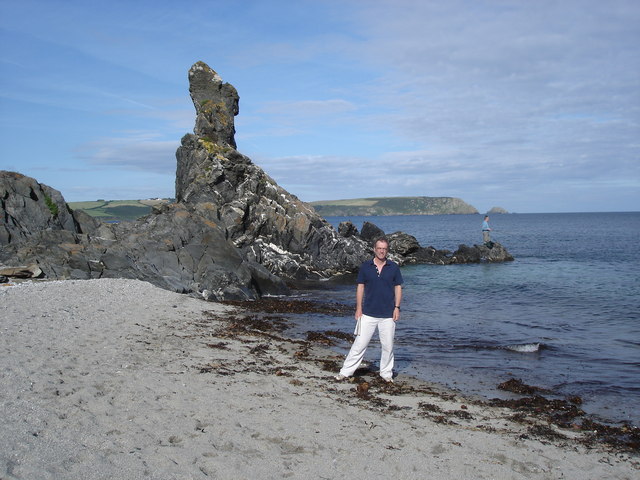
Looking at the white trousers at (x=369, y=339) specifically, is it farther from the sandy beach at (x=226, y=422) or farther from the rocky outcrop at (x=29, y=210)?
the rocky outcrop at (x=29, y=210)

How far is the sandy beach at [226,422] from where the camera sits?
18.6 feet

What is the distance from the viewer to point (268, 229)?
116ft

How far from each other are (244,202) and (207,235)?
349 inches

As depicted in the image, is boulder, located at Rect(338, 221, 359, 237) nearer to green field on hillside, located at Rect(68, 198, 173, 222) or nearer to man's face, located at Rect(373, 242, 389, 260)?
man's face, located at Rect(373, 242, 389, 260)

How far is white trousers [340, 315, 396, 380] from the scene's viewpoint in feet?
32.5

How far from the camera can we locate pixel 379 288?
9742 mm

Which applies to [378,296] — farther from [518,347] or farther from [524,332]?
[524,332]

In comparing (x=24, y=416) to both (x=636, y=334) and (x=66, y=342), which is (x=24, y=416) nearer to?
(x=66, y=342)

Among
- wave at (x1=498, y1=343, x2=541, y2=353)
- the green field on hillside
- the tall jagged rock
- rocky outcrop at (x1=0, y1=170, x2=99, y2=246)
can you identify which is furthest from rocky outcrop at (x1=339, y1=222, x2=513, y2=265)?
the green field on hillside

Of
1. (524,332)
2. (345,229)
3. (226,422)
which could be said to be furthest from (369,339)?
(345,229)

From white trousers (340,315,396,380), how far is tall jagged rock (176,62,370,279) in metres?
22.8

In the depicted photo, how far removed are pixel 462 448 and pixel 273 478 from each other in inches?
113

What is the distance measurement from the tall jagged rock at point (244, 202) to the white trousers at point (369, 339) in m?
22.8

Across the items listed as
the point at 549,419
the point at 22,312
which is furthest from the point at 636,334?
the point at 22,312
